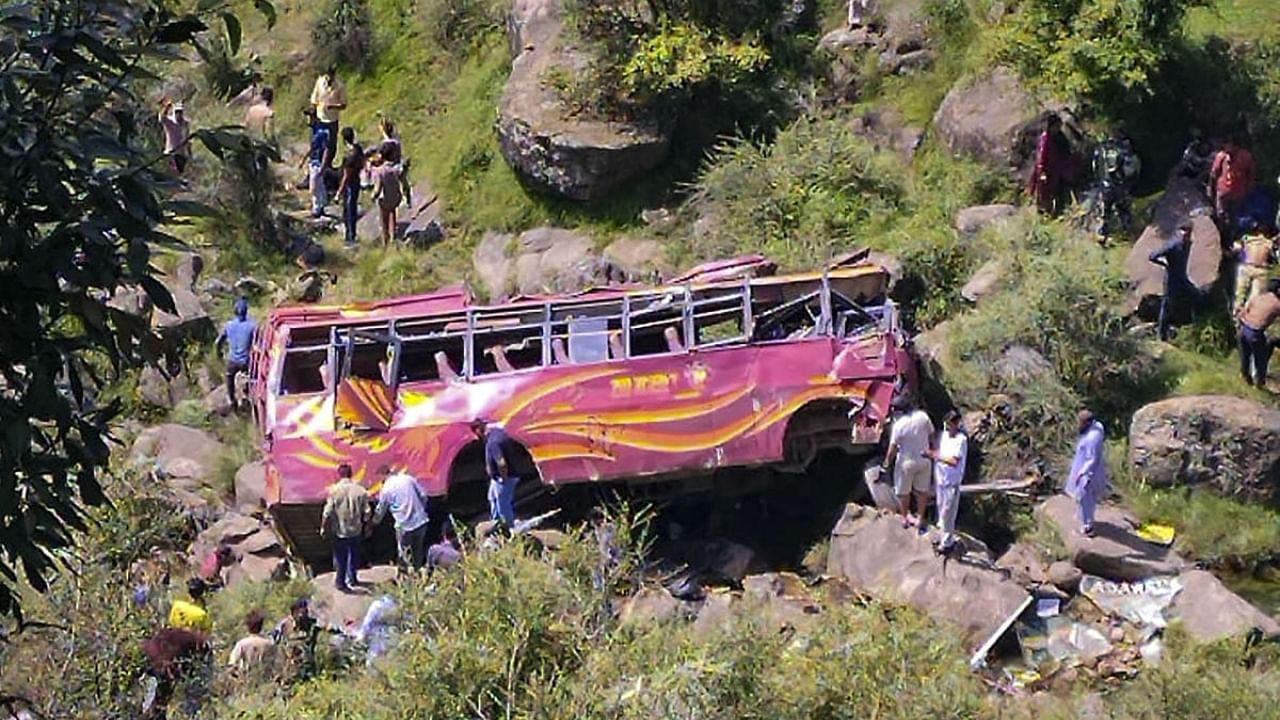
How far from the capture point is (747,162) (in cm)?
2264

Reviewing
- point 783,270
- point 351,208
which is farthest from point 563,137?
point 783,270

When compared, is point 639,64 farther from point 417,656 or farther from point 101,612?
point 417,656

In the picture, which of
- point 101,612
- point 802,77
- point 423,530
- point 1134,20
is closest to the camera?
point 101,612

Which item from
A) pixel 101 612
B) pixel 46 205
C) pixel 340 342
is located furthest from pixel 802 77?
pixel 46 205

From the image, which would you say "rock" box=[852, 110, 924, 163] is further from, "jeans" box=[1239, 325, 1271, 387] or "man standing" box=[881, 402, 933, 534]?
"man standing" box=[881, 402, 933, 534]

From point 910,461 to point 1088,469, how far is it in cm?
144

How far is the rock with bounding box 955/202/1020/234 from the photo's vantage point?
2134cm

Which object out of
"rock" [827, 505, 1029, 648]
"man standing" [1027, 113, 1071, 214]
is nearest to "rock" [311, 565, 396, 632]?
"rock" [827, 505, 1029, 648]

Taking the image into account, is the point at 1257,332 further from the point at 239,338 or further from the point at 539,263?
the point at 239,338

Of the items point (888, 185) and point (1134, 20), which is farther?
point (888, 185)

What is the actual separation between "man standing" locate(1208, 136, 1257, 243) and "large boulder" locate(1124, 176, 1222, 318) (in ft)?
0.46

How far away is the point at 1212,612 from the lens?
16.2 m

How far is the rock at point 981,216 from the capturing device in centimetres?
2134

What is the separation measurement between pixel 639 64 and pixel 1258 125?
6.66m
